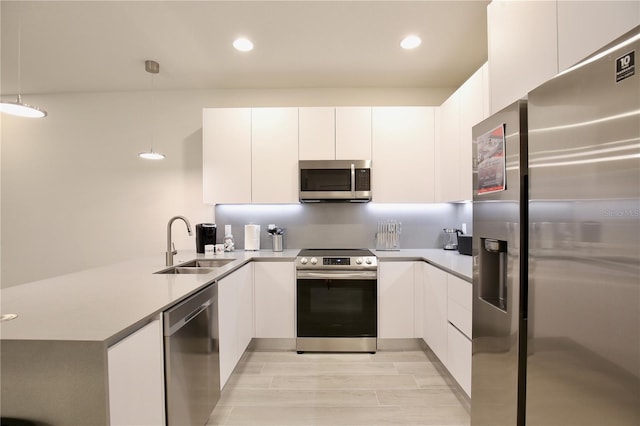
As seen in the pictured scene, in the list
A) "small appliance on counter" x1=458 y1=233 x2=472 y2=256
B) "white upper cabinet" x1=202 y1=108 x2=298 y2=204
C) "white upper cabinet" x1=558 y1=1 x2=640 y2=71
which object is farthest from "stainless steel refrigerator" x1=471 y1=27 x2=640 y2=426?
"white upper cabinet" x1=202 y1=108 x2=298 y2=204

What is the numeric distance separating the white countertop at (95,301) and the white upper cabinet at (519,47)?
1.07 meters

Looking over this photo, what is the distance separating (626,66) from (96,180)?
4.19 m

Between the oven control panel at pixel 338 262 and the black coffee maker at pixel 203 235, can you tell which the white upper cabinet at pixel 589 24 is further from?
the black coffee maker at pixel 203 235

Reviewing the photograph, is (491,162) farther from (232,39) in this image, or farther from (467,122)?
(232,39)

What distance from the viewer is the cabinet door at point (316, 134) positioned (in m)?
2.85

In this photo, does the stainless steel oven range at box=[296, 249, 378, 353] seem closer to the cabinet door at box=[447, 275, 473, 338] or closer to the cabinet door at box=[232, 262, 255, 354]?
the cabinet door at box=[232, 262, 255, 354]

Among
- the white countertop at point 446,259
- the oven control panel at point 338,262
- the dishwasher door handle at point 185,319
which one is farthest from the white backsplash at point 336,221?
the dishwasher door handle at point 185,319

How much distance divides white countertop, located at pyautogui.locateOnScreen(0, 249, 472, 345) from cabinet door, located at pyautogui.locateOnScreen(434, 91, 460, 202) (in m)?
0.90

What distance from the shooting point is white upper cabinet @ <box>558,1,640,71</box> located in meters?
0.88

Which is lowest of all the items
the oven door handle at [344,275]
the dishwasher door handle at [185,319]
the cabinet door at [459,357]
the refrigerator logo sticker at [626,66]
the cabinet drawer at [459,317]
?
the cabinet door at [459,357]

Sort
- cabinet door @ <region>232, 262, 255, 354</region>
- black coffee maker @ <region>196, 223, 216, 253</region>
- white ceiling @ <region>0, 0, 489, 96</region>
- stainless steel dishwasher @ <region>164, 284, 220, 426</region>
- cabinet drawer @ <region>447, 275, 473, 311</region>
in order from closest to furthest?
stainless steel dishwasher @ <region>164, 284, 220, 426</region> → cabinet drawer @ <region>447, 275, 473, 311</region> → white ceiling @ <region>0, 0, 489, 96</region> → cabinet door @ <region>232, 262, 255, 354</region> → black coffee maker @ <region>196, 223, 216, 253</region>

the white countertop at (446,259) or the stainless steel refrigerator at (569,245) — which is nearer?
the stainless steel refrigerator at (569,245)

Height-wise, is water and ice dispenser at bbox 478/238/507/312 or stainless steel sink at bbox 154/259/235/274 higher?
water and ice dispenser at bbox 478/238/507/312

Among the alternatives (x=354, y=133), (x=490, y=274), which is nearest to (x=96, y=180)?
(x=354, y=133)
